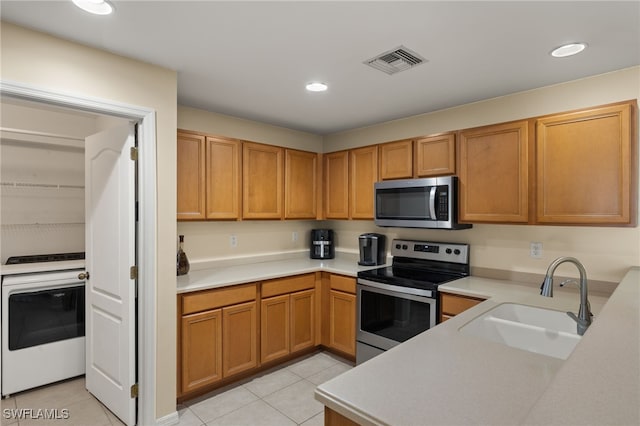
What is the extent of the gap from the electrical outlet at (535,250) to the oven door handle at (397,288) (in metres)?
0.88

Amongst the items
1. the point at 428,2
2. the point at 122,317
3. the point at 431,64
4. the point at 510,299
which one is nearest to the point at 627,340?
the point at 510,299

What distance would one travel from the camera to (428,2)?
5.02 feet

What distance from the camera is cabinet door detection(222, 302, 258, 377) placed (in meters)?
2.73

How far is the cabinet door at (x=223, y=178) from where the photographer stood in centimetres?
294

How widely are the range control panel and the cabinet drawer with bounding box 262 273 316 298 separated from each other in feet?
2.96

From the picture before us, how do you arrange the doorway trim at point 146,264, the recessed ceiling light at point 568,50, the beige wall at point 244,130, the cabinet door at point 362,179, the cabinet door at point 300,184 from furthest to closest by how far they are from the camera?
1. the cabinet door at point 300,184
2. the cabinet door at point 362,179
3. the beige wall at point 244,130
4. the doorway trim at point 146,264
5. the recessed ceiling light at point 568,50

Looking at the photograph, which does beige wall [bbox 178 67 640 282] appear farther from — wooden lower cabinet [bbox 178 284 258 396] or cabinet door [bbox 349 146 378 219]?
wooden lower cabinet [bbox 178 284 258 396]

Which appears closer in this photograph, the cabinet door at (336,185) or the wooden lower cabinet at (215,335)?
the wooden lower cabinet at (215,335)

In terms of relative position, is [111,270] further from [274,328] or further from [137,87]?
[274,328]

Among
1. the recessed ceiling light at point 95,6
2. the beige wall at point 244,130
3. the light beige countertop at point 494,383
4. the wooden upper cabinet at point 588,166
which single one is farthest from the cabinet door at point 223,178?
the wooden upper cabinet at point 588,166

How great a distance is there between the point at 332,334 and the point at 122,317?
185 centimetres

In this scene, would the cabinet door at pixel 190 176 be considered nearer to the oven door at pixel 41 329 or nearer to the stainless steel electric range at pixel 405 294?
the oven door at pixel 41 329

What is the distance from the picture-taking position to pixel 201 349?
8.50ft

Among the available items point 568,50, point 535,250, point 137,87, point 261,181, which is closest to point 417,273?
point 535,250
